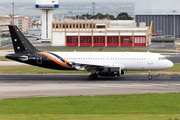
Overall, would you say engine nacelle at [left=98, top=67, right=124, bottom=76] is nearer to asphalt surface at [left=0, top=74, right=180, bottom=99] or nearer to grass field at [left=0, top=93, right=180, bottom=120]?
asphalt surface at [left=0, top=74, right=180, bottom=99]

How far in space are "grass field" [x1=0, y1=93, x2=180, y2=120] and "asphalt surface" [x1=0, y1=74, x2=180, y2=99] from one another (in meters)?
3.71

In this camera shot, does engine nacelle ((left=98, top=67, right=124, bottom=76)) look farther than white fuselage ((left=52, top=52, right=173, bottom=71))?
No

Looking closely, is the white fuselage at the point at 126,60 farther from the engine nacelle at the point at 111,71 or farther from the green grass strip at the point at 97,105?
the green grass strip at the point at 97,105

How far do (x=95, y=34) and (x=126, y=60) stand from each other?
70.2 metres

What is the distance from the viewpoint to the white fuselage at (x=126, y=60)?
43906 mm

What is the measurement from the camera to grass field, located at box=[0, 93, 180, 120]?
2294 cm

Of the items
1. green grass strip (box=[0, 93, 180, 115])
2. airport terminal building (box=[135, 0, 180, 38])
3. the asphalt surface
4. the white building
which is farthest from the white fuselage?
airport terminal building (box=[135, 0, 180, 38])

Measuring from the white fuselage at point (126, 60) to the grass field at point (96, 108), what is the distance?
12.9 meters

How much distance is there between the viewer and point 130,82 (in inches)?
1625

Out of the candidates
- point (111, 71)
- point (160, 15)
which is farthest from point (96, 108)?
point (160, 15)

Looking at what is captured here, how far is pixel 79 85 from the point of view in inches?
1539
